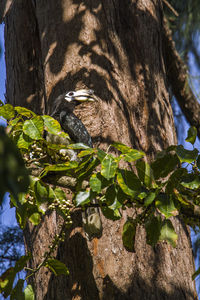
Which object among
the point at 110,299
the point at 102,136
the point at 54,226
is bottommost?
the point at 110,299

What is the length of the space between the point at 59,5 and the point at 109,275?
4.81ft

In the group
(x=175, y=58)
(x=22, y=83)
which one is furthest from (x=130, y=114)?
(x=175, y=58)

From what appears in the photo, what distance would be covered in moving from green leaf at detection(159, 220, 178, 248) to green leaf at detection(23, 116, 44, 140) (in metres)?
0.46

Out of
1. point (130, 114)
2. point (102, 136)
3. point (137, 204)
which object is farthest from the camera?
point (130, 114)

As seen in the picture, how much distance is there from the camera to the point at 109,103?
1.86m

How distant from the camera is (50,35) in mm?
2168

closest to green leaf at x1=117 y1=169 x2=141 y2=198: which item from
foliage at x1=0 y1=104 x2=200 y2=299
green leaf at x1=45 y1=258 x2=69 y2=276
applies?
foliage at x1=0 y1=104 x2=200 y2=299

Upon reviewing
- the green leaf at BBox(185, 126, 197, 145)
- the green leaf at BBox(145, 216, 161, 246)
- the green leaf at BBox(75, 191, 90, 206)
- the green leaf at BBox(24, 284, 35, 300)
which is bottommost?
the green leaf at BBox(24, 284, 35, 300)

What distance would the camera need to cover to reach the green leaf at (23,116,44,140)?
1.17 meters

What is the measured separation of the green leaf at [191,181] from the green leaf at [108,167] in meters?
0.25

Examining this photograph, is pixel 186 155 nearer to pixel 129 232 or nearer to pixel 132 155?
pixel 132 155

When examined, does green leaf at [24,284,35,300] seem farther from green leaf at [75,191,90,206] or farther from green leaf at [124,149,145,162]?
green leaf at [124,149,145,162]

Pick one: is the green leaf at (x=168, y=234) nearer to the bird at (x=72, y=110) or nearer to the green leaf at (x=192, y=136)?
the green leaf at (x=192, y=136)

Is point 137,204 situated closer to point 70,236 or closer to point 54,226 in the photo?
point 70,236
